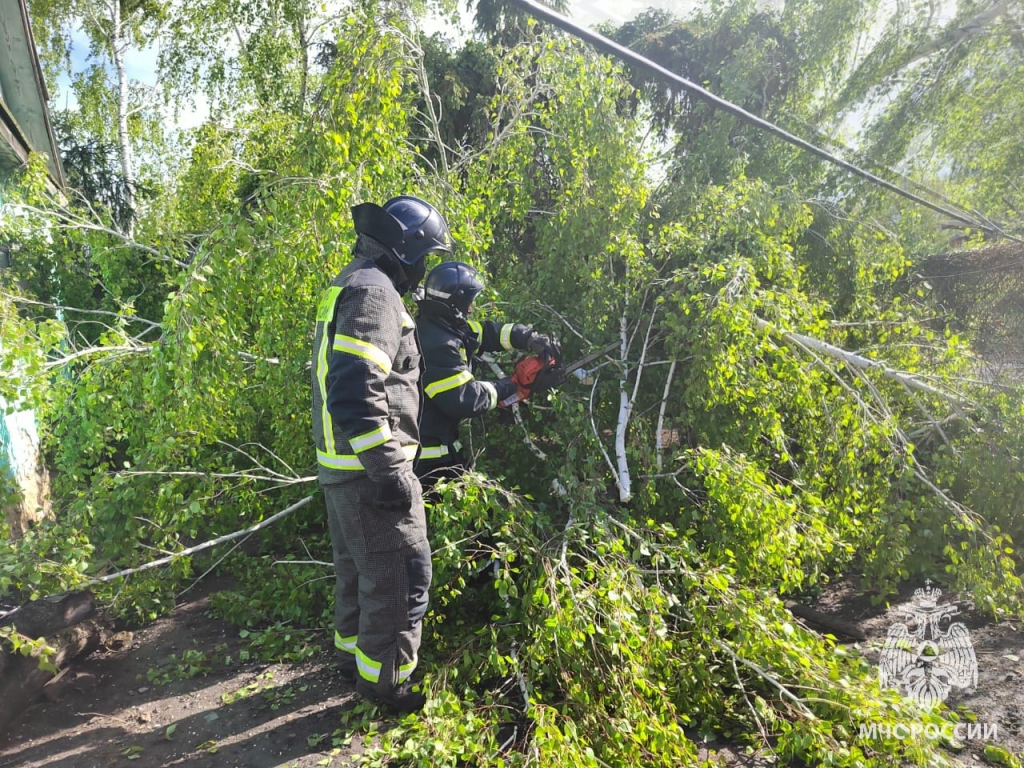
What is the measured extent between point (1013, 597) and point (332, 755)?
136 inches

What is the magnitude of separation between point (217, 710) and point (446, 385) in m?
1.85

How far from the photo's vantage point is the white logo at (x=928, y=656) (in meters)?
3.20

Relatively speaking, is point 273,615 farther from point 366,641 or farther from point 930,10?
point 930,10

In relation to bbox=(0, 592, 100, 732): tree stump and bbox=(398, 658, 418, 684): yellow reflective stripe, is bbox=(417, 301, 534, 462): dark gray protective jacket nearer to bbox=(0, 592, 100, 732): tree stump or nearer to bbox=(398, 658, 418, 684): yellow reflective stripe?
bbox=(398, 658, 418, 684): yellow reflective stripe

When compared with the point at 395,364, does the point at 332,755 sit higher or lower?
lower

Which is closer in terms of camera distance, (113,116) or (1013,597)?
(1013,597)

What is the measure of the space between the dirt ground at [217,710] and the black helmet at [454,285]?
196cm

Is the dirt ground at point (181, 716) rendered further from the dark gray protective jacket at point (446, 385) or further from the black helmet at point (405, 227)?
the black helmet at point (405, 227)

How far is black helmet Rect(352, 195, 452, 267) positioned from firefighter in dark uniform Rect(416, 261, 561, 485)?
33cm

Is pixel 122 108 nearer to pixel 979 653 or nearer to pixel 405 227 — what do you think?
pixel 405 227

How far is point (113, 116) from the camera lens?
52.1 feet

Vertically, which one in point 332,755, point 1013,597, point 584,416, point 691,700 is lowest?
point 332,755

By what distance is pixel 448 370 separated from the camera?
3.22 metres

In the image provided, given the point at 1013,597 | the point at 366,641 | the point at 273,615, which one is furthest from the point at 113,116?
the point at 1013,597
